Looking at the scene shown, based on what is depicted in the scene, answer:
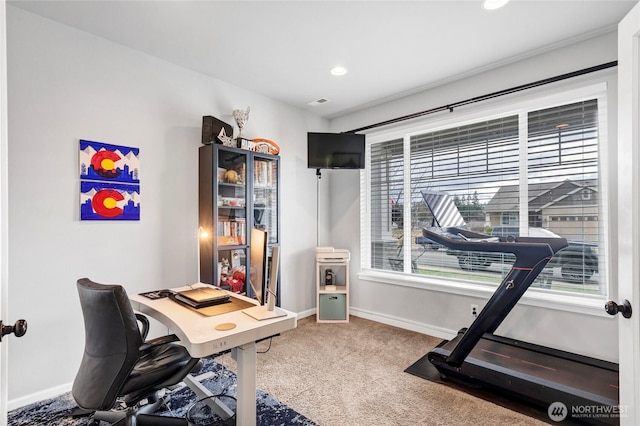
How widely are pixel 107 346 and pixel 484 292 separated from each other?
120 inches

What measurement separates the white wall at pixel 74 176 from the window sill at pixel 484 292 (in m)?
2.21

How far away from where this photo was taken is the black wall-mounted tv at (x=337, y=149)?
12.9 feet

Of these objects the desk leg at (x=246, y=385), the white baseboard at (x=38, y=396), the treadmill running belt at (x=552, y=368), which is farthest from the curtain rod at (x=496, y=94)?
the white baseboard at (x=38, y=396)

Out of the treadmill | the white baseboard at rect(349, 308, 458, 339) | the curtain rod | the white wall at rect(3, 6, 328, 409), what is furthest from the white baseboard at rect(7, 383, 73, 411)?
the curtain rod

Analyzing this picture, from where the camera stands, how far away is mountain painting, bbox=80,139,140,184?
2.45m

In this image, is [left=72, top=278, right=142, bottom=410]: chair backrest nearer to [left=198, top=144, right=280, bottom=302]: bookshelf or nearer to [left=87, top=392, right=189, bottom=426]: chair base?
[left=87, top=392, right=189, bottom=426]: chair base

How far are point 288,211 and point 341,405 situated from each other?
2.28 metres

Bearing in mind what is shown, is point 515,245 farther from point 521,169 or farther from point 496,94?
point 496,94

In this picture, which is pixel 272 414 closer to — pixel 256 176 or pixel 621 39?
pixel 256 176

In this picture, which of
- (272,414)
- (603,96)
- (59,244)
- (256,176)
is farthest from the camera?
(256,176)

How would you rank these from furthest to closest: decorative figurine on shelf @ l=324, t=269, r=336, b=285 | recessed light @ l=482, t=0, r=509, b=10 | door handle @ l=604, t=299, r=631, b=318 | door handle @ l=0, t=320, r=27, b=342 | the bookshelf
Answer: decorative figurine on shelf @ l=324, t=269, r=336, b=285 < the bookshelf < recessed light @ l=482, t=0, r=509, b=10 < door handle @ l=604, t=299, r=631, b=318 < door handle @ l=0, t=320, r=27, b=342

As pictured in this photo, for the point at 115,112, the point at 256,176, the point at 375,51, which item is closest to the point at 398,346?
the point at 256,176

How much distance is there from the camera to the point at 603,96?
2.59 m

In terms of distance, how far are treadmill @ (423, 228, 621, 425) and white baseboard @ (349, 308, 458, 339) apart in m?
0.59
